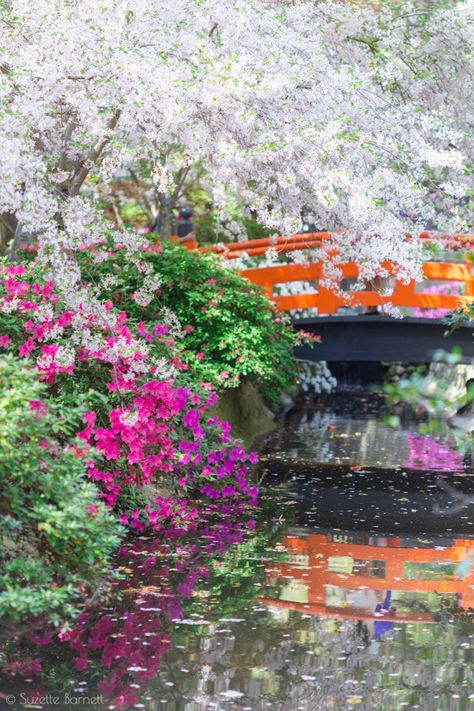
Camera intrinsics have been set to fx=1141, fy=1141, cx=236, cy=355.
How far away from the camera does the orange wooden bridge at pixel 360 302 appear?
15633 millimetres

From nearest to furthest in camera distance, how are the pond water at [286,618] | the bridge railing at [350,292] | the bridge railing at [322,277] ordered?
the pond water at [286,618] < the bridge railing at [322,277] < the bridge railing at [350,292]

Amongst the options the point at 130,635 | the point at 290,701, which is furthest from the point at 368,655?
the point at 130,635

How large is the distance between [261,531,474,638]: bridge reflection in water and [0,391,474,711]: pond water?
0.02 metres

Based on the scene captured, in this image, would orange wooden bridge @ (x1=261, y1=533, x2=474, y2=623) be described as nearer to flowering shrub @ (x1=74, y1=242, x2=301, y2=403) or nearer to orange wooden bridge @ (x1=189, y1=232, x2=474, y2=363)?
flowering shrub @ (x1=74, y1=242, x2=301, y2=403)

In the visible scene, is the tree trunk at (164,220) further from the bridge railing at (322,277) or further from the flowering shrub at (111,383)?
the flowering shrub at (111,383)

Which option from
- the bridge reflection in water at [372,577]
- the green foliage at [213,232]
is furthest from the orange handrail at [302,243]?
the green foliage at [213,232]

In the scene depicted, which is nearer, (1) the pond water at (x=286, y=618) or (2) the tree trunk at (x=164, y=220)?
(1) the pond water at (x=286, y=618)

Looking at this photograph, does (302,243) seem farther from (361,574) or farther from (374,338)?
(361,574)

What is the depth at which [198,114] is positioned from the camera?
9984 mm

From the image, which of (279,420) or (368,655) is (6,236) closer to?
(279,420)

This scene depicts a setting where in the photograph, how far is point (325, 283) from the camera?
52.9 ft

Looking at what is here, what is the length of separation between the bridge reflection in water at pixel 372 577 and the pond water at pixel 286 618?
0.06 feet

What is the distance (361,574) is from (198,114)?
418 cm

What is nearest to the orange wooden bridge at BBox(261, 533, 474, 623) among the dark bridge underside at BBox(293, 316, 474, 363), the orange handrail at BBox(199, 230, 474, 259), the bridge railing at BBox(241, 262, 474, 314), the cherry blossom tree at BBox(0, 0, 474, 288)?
the cherry blossom tree at BBox(0, 0, 474, 288)
